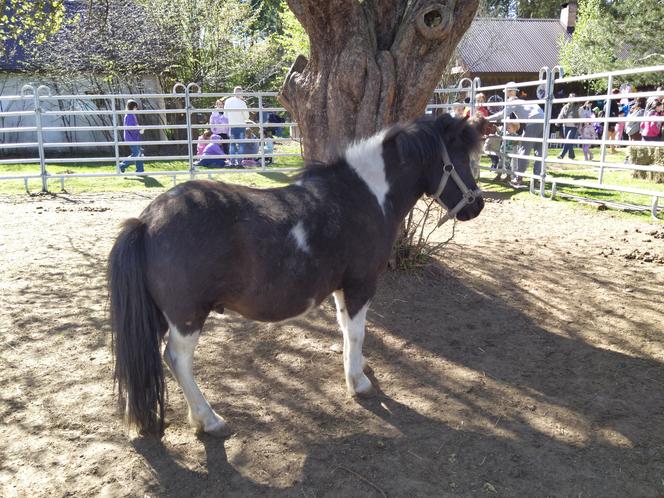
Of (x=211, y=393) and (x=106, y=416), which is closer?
(x=106, y=416)

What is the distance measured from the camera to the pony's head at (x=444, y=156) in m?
3.41

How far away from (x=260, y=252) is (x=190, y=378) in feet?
2.81

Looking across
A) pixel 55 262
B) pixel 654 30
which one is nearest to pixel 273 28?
pixel 654 30

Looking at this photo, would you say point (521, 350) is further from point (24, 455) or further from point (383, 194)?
point (24, 455)

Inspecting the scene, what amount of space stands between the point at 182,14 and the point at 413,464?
19.3m

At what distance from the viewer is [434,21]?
15.1 feet

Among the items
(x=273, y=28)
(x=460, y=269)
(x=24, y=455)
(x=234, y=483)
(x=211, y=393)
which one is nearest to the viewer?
(x=234, y=483)

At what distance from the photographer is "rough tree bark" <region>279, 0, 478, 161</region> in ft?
15.3

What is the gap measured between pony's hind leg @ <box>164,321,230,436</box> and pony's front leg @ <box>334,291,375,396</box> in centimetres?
90

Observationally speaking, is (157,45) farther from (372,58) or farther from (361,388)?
(361,388)

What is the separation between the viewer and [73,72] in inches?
690

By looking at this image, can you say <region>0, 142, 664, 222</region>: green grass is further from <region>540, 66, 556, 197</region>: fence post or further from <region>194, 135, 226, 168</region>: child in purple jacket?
<region>194, 135, 226, 168</region>: child in purple jacket

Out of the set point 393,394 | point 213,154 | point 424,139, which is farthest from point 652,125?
point 393,394

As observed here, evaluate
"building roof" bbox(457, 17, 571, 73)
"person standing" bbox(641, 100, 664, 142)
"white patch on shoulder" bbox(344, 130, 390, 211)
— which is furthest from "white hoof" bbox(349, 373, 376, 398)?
"building roof" bbox(457, 17, 571, 73)
